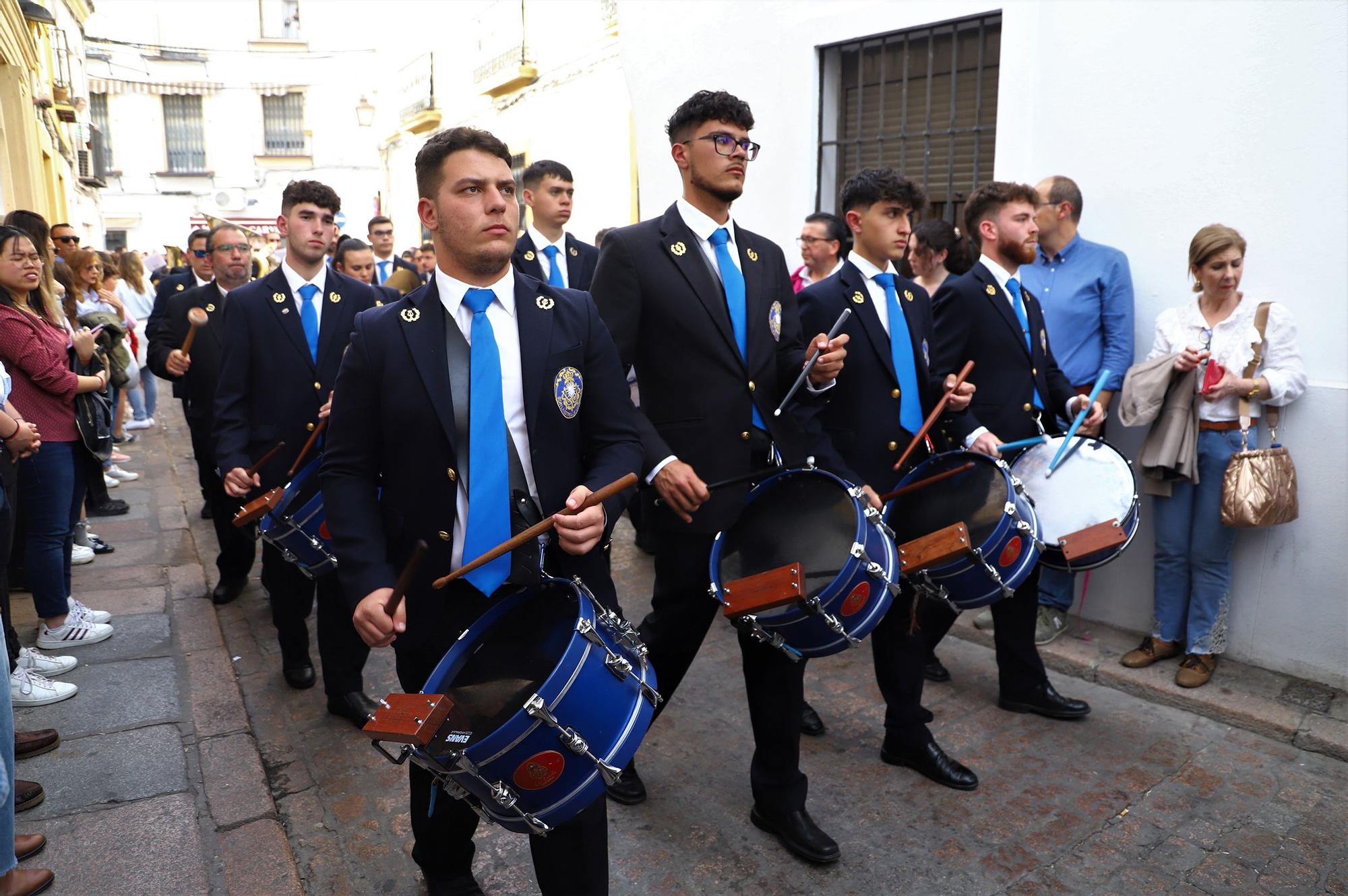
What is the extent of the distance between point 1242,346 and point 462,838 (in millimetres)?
3801

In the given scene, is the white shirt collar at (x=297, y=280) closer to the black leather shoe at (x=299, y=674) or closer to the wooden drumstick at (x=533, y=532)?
the black leather shoe at (x=299, y=674)

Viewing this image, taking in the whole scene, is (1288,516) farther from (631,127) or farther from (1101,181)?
(631,127)

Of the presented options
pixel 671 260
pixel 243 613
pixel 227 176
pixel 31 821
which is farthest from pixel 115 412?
pixel 227 176

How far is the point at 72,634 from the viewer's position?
4977mm

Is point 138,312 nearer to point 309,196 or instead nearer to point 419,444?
point 309,196

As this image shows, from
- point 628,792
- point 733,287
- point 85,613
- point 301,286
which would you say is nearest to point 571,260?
point 301,286

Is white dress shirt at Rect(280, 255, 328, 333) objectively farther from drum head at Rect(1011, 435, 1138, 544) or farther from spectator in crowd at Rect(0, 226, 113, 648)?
drum head at Rect(1011, 435, 1138, 544)

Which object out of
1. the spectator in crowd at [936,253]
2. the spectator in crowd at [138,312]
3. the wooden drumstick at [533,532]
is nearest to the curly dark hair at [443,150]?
the wooden drumstick at [533,532]

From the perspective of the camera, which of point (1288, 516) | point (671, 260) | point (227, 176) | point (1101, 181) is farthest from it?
point (227, 176)

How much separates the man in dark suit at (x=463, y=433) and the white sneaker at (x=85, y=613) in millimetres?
3383

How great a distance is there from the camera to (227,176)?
3158 centimetres

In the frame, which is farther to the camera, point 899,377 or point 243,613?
point 243,613

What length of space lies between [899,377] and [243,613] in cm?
394

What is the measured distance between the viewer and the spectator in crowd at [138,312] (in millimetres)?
12047
